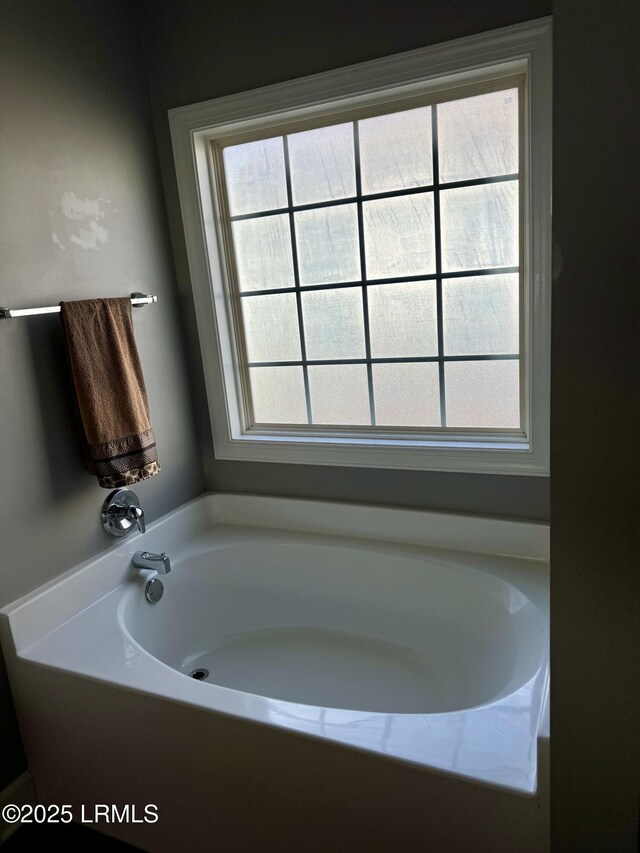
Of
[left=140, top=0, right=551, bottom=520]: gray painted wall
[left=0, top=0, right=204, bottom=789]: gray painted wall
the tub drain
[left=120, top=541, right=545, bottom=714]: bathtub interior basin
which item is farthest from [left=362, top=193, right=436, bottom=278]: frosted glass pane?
the tub drain

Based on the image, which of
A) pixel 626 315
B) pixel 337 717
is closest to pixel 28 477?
pixel 337 717

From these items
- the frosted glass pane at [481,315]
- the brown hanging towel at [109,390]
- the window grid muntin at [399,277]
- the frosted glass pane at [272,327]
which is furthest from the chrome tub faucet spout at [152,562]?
the frosted glass pane at [481,315]

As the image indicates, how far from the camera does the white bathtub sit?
3.82 feet

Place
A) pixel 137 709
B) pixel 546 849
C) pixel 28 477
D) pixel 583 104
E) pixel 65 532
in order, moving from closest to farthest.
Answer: pixel 583 104
pixel 546 849
pixel 137 709
pixel 28 477
pixel 65 532

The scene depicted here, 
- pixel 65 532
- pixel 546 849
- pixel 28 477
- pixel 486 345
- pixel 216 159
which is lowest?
pixel 546 849

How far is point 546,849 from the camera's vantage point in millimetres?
1044

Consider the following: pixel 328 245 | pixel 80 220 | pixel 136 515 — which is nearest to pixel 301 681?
pixel 136 515

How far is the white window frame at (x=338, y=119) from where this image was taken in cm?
167

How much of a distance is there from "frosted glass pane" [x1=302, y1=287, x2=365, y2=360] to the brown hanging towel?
662mm

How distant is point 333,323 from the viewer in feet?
7.19

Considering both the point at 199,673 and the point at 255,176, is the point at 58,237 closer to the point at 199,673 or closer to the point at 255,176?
the point at 255,176

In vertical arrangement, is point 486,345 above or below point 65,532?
above

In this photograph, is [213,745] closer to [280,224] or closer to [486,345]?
[486,345]

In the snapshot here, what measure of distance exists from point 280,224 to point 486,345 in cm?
89
